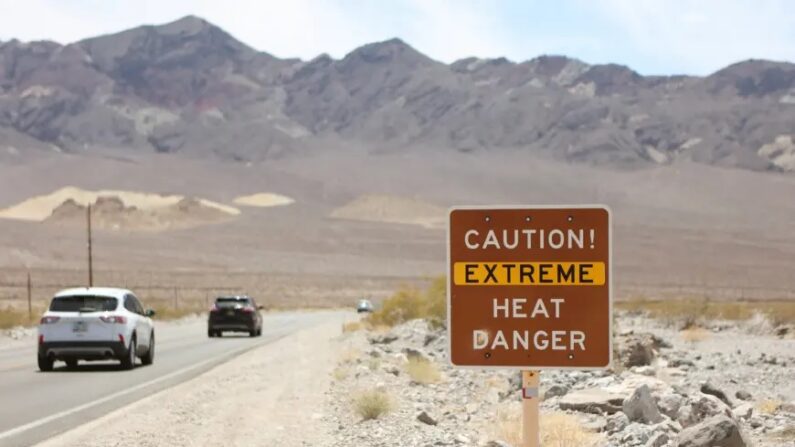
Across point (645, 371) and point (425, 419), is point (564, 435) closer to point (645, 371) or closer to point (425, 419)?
point (425, 419)

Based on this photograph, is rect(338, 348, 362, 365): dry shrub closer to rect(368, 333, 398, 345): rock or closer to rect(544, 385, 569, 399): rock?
rect(368, 333, 398, 345): rock

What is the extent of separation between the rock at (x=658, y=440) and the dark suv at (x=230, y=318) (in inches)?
1351

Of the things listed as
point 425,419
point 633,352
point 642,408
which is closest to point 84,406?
point 425,419

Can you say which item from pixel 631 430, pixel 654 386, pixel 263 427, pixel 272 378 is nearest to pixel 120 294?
A: pixel 272 378

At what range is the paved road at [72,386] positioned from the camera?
49.6 feet

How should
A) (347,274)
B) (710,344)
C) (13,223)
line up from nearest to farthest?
(710,344) < (347,274) < (13,223)

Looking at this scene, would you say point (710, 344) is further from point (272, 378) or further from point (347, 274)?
point (347, 274)

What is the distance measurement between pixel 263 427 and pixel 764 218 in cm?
16254

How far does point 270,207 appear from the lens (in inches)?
7357

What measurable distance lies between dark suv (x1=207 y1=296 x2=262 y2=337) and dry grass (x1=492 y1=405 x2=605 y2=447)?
1260 inches

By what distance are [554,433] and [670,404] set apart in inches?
104

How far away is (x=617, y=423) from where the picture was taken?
12883 millimetres

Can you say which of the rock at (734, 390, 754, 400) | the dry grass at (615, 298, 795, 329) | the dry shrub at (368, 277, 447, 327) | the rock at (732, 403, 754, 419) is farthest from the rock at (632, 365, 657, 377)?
the dry grass at (615, 298, 795, 329)

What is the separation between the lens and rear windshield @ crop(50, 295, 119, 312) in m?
24.1
